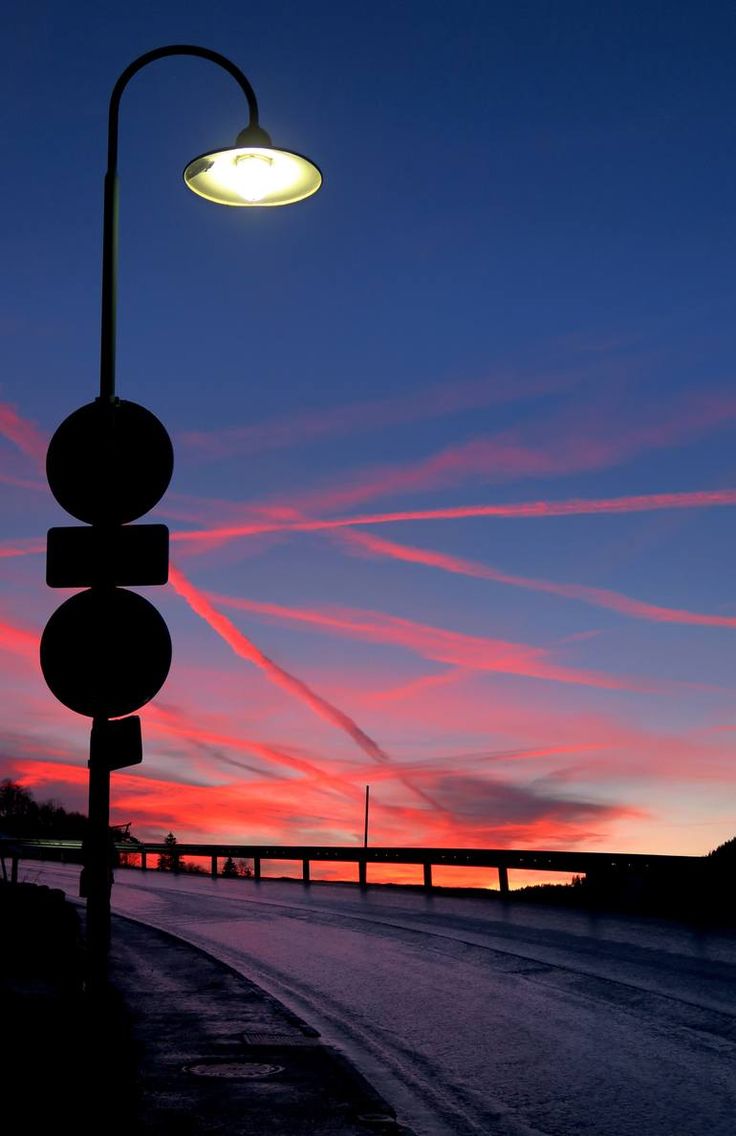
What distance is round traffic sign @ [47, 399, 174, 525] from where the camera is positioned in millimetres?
8227

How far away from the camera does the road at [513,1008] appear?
331 inches

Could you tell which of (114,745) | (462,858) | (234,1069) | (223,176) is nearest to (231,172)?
(223,176)

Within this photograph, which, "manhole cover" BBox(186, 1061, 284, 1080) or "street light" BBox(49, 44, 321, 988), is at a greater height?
"street light" BBox(49, 44, 321, 988)

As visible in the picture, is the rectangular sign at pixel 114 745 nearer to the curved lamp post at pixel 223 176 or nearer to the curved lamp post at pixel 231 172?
the curved lamp post at pixel 223 176

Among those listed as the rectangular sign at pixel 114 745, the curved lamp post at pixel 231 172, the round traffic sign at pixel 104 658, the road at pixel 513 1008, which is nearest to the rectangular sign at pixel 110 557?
the round traffic sign at pixel 104 658

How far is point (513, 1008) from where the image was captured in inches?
497

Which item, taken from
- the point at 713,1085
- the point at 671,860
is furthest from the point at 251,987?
the point at 671,860

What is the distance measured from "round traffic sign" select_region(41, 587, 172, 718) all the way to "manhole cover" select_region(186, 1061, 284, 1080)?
2.75m

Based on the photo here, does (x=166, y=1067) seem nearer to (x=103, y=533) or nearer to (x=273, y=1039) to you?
(x=273, y=1039)

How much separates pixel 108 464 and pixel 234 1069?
4.20 meters

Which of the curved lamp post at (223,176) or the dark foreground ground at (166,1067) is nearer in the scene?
the dark foreground ground at (166,1067)

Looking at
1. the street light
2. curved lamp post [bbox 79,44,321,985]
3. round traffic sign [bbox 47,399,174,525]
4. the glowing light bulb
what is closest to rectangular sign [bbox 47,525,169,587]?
the street light

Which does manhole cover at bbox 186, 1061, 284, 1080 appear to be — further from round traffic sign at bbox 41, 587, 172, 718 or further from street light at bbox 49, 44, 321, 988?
round traffic sign at bbox 41, 587, 172, 718

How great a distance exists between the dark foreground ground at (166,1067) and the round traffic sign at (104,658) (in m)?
1.75
